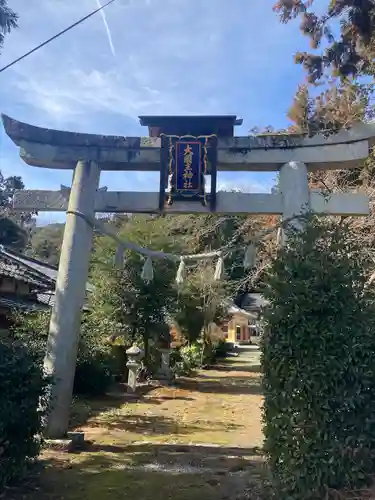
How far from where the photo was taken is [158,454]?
20.7ft

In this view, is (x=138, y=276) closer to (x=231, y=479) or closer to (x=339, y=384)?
(x=231, y=479)

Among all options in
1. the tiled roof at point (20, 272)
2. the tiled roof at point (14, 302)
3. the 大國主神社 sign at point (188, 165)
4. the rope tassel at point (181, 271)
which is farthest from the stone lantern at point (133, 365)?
the 大國主神社 sign at point (188, 165)

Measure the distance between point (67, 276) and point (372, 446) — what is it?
4617mm

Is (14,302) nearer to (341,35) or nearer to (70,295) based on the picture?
(70,295)

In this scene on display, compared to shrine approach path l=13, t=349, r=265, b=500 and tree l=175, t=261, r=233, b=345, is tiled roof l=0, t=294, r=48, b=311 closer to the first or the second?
shrine approach path l=13, t=349, r=265, b=500

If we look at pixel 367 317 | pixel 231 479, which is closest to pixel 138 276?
pixel 231 479

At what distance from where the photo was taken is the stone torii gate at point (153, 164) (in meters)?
6.99

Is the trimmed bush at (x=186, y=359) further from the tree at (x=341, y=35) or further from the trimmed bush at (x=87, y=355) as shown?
the tree at (x=341, y=35)

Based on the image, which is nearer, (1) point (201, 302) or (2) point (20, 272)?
(2) point (20, 272)

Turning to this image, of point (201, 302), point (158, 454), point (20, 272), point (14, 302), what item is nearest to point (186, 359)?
point (201, 302)

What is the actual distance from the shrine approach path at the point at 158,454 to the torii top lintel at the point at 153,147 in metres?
3.48

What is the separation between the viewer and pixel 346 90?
38.4 feet

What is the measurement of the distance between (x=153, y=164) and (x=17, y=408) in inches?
174

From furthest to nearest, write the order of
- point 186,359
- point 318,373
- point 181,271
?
1. point 186,359
2. point 181,271
3. point 318,373
